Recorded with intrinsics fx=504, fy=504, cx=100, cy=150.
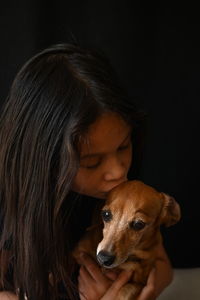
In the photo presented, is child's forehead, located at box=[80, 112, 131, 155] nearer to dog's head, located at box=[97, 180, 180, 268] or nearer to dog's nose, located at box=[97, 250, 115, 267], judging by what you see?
dog's head, located at box=[97, 180, 180, 268]

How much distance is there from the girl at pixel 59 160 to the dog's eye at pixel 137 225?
0.32ft

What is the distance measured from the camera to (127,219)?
97 centimetres

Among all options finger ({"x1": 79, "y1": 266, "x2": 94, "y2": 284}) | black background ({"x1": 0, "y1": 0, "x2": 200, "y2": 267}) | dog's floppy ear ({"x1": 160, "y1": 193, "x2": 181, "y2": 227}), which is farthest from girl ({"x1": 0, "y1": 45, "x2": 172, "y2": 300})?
black background ({"x1": 0, "y1": 0, "x2": 200, "y2": 267})

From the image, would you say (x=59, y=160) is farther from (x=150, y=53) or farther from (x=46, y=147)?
(x=150, y=53)

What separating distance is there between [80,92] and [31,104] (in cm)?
11

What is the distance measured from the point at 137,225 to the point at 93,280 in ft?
0.70

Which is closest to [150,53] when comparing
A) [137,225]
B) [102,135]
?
[102,135]

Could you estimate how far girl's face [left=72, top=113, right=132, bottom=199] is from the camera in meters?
0.99

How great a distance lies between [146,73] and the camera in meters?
1.36

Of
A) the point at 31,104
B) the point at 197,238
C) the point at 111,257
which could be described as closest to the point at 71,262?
the point at 111,257

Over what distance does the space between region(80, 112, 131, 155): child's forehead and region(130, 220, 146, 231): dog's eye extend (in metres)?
0.15

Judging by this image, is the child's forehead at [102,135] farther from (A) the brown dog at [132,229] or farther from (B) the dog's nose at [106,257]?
(B) the dog's nose at [106,257]

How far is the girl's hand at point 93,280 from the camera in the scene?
1104mm

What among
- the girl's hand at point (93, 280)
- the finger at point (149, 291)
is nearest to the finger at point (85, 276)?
the girl's hand at point (93, 280)
